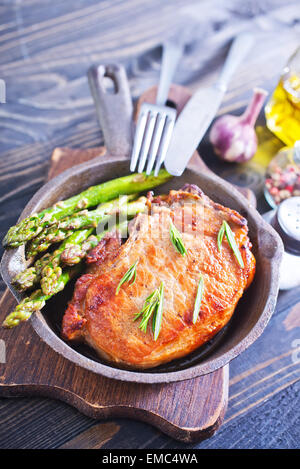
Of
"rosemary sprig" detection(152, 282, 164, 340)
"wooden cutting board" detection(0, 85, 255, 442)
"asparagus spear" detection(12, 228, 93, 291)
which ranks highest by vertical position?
"asparagus spear" detection(12, 228, 93, 291)

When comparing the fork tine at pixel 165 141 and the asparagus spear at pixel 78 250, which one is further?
the fork tine at pixel 165 141

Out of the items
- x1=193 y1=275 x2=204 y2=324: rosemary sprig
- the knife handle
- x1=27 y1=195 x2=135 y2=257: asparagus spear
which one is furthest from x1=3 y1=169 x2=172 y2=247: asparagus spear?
the knife handle

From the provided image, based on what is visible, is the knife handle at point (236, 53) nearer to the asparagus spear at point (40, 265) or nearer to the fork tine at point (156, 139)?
the fork tine at point (156, 139)

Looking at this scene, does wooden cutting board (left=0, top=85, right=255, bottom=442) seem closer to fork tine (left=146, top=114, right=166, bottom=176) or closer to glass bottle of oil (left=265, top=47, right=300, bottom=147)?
fork tine (left=146, top=114, right=166, bottom=176)

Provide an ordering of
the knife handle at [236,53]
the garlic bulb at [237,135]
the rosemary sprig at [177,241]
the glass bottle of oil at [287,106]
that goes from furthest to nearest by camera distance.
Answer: the knife handle at [236,53] < the garlic bulb at [237,135] < the glass bottle of oil at [287,106] < the rosemary sprig at [177,241]

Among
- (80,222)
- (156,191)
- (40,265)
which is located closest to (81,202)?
(80,222)

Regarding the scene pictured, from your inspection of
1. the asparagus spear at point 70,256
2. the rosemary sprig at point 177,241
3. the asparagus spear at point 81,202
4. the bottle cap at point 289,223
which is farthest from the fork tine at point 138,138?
the bottle cap at point 289,223

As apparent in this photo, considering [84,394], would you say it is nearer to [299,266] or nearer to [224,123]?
[299,266]
